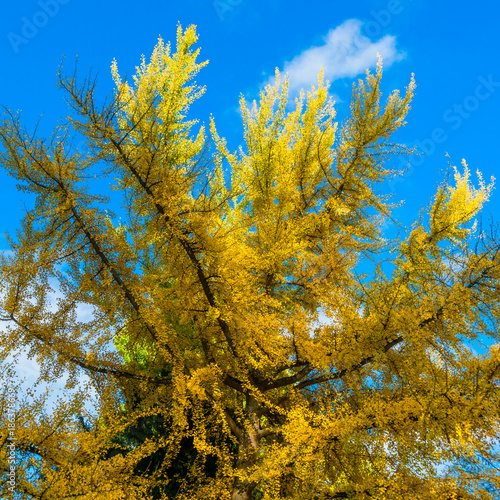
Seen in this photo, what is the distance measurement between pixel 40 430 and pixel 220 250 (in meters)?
4.27

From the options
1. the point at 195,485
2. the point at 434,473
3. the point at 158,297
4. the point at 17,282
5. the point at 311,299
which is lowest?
the point at 434,473

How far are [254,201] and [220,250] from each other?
373 cm

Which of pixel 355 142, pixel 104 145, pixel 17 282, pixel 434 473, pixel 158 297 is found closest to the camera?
pixel 434 473

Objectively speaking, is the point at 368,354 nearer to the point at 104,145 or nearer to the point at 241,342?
the point at 241,342

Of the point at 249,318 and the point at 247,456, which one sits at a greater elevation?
the point at 249,318

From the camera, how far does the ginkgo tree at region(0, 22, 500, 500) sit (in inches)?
232

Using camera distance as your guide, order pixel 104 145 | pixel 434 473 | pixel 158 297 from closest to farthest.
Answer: pixel 434 473 < pixel 104 145 < pixel 158 297

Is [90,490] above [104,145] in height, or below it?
below

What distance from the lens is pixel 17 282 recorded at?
7.08 m

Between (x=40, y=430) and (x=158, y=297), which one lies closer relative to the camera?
(x=40, y=430)

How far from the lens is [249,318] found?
22.3 ft

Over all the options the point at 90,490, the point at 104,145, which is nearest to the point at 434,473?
the point at 90,490

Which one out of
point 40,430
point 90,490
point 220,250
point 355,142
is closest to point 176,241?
point 220,250

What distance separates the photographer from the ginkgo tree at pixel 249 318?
5.89 meters
